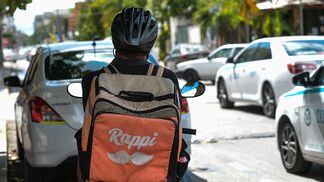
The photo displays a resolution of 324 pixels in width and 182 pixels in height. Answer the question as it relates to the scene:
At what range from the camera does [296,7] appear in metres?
31.3

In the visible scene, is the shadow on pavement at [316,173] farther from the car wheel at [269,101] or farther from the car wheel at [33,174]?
the car wheel at [269,101]

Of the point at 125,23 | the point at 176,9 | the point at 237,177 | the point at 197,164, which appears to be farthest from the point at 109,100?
the point at 176,9

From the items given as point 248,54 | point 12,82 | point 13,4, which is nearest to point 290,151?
point 12,82

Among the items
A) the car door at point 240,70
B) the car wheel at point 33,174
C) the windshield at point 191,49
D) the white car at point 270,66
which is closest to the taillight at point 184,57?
the windshield at point 191,49

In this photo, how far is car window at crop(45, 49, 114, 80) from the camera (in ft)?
23.8

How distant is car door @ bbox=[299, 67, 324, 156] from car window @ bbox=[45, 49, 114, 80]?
2.28 meters

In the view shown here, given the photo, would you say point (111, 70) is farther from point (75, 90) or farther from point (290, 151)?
point (290, 151)

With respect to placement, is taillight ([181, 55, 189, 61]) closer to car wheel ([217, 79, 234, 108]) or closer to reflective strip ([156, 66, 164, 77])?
car wheel ([217, 79, 234, 108])

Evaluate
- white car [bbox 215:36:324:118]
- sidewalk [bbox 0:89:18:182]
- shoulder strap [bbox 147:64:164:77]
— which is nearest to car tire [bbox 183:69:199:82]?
sidewalk [bbox 0:89:18:182]

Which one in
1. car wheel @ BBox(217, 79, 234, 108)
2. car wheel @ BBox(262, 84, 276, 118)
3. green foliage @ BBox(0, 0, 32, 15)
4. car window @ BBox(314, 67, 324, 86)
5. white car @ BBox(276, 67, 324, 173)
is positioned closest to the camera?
white car @ BBox(276, 67, 324, 173)

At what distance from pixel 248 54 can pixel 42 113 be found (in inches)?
343

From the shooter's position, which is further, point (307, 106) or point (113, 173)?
point (307, 106)

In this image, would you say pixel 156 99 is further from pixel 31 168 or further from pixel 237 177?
pixel 237 177

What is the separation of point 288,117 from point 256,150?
7.21ft
